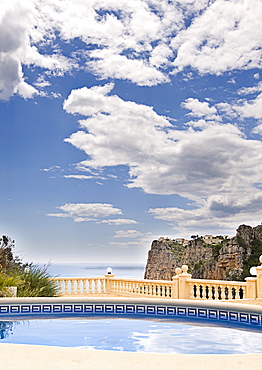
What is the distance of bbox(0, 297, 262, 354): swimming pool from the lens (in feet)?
24.1

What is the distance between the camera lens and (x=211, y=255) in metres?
68.6

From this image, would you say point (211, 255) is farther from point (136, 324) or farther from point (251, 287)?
point (136, 324)

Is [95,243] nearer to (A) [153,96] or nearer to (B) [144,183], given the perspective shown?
(B) [144,183]

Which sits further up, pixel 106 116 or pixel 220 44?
pixel 220 44

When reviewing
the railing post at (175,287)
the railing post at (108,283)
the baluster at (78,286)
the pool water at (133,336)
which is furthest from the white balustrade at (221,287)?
A: the pool water at (133,336)

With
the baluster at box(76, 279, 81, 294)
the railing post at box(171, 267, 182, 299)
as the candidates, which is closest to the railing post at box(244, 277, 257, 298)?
the railing post at box(171, 267, 182, 299)

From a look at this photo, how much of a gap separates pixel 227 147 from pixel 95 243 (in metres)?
12.1

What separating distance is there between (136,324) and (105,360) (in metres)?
4.20

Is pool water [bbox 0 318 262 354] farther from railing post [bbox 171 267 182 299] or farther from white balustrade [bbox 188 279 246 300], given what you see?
railing post [bbox 171 267 182 299]

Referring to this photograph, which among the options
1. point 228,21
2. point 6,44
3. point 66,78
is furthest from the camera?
point 66,78

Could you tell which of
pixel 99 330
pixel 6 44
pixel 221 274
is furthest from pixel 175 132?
pixel 221 274

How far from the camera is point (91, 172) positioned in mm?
39969

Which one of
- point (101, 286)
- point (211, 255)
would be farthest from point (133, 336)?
point (211, 255)

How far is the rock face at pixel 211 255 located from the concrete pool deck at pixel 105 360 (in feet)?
157
